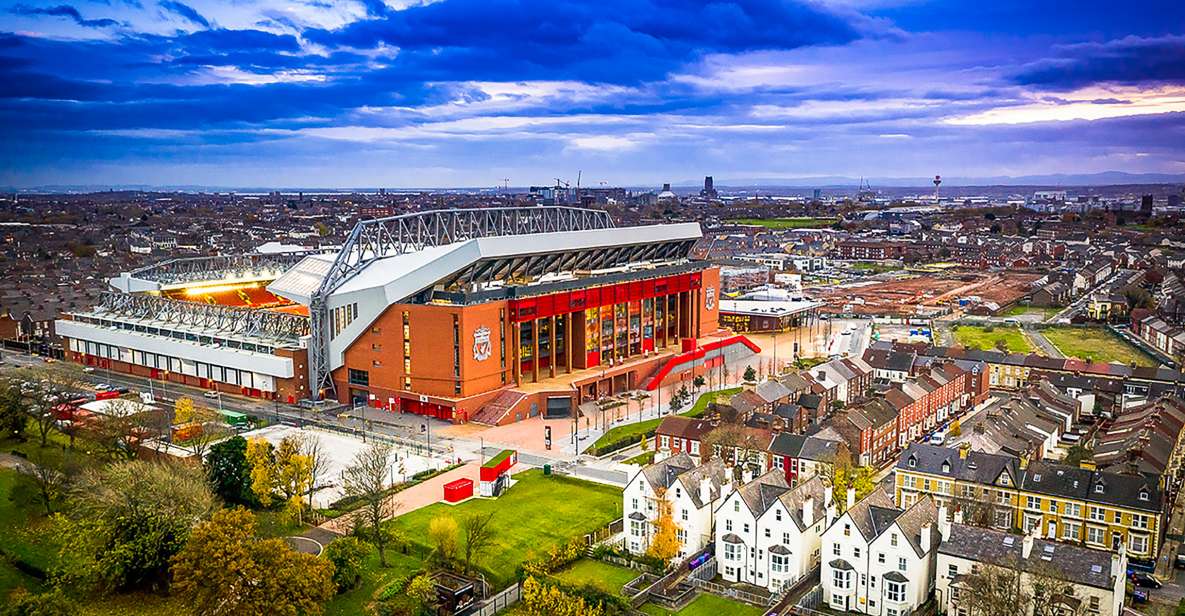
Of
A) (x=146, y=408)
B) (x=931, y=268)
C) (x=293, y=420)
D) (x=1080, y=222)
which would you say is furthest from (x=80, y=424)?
(x=1080, y=222)

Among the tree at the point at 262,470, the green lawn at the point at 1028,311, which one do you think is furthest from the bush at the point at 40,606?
the green lawn at the point at 1028,311

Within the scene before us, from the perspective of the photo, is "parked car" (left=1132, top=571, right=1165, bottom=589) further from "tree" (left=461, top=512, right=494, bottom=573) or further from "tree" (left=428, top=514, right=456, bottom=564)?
"tree" (left=428, top=514, right=456, bottom=564)

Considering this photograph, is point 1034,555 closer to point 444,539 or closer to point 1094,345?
point 444,539

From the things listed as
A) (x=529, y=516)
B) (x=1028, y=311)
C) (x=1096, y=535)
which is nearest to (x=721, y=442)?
(x=529, y=516)

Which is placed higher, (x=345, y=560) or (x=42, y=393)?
(x=42, y=393)

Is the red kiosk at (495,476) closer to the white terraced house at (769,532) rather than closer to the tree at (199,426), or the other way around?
the white terraced house at (769,532)
